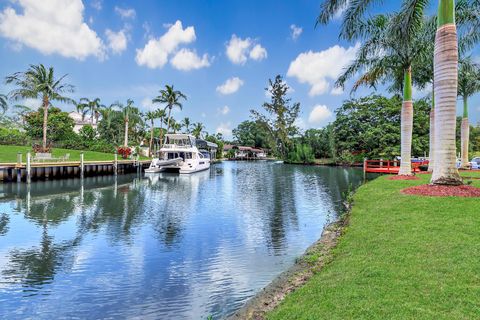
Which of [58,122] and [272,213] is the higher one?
[58,122]

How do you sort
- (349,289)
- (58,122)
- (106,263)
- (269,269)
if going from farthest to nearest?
(58,122)
(106,263)
(269,269)
(349,289)

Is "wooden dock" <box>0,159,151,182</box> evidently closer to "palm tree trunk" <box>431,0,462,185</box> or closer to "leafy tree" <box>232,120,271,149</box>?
"palm tree trunk" <box>431,0,462,185</box>

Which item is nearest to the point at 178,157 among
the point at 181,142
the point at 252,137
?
the point at 181,142

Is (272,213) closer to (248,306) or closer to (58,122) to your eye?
(248,306)

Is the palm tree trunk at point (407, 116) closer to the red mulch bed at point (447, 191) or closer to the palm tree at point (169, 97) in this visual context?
the red mulch bed at point (447, 191)

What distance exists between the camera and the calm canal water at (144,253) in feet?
20.6

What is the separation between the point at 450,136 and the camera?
11.8 m

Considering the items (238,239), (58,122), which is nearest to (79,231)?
(238,239)

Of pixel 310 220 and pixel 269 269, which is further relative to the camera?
pixel 310 220

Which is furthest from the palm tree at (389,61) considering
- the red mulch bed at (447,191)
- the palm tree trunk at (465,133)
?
the palm tree trunk at (465,133)

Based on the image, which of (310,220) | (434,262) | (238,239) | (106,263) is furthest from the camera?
(310,220)

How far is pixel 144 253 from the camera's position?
937 centimetres

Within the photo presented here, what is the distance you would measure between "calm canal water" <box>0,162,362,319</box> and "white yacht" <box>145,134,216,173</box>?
20.4 metres

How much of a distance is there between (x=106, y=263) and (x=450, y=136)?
1202 centimetres
